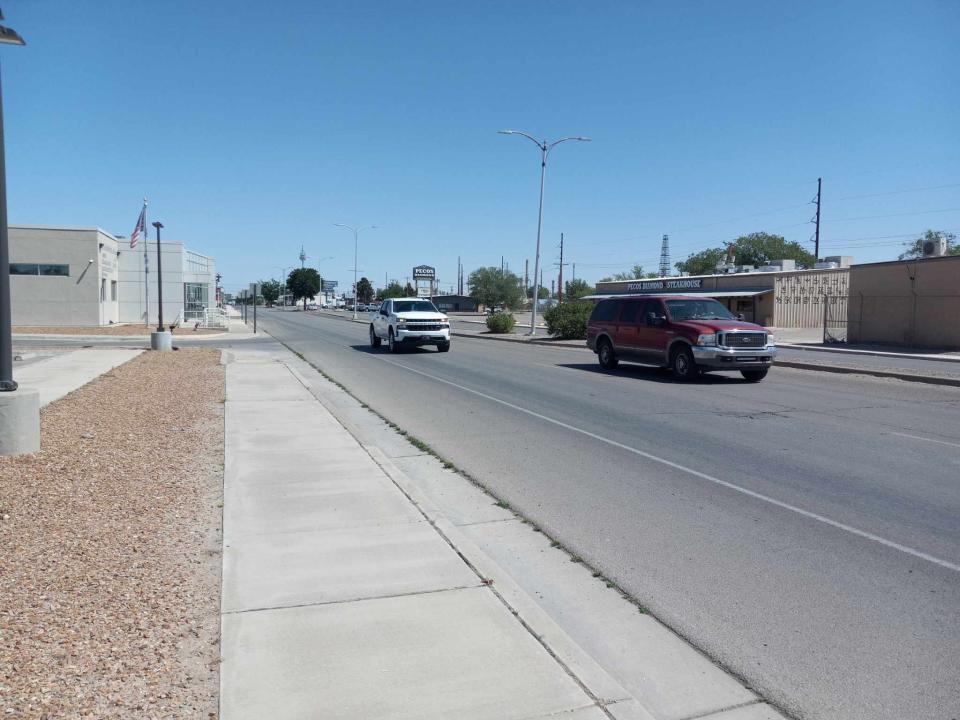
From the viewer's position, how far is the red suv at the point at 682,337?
17.2 m

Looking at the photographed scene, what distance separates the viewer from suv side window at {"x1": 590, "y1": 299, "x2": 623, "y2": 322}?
2033 cm

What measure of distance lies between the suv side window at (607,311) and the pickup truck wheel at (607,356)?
24.9 inches

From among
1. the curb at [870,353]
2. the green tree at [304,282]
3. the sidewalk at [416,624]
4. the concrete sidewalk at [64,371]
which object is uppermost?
the green tree at [304,282]

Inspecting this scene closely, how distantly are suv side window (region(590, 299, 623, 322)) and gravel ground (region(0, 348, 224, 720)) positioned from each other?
1252cm

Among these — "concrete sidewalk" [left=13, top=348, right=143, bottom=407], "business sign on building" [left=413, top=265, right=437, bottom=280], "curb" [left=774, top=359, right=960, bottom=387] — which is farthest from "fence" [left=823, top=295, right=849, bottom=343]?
"business sign on building" [left=413, top=265, right=437, bottom=280]

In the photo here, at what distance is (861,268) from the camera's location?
37000 mm

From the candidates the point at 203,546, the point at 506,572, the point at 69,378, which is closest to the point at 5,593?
the point at 203,546

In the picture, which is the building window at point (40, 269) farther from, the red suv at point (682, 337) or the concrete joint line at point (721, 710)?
the concrete joint line at point (721, 710)

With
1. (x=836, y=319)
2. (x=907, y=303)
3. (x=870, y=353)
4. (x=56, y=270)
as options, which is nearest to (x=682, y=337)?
(x=870, y=353)

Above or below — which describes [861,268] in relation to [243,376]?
above

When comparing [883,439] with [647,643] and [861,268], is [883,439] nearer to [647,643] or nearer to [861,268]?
[647,643]

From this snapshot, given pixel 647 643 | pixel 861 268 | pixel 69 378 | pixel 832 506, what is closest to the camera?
pixel 647 643

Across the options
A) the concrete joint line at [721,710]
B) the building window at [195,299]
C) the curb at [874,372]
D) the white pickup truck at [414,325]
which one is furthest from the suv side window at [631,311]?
the building window at [195,299]

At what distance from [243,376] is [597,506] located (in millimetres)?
12536
